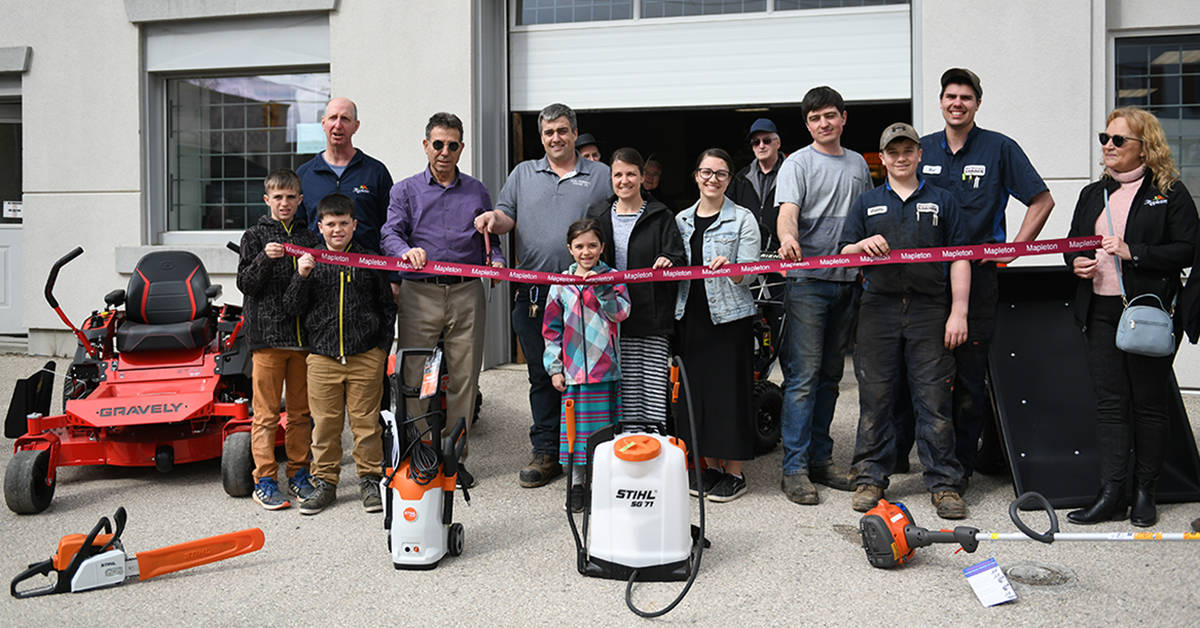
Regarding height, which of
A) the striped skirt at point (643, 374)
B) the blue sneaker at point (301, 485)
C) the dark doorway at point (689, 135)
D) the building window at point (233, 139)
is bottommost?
the blue sneaker at point (301, 485)

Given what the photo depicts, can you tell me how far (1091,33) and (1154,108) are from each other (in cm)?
87

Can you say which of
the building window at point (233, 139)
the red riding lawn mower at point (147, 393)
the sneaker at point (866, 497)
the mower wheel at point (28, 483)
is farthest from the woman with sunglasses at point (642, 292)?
the building window at point (233, 139)

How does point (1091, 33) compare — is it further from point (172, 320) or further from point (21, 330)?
point (21, 330)

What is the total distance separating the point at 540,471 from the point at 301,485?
1307mm

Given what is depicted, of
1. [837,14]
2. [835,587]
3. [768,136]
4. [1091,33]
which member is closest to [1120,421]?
[835,587]

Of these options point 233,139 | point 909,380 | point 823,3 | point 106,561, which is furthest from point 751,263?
point 233,139

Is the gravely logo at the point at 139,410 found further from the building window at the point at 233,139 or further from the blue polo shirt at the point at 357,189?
the building window at the point at 233,139

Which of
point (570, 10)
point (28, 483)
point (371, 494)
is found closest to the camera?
point (28, 483)

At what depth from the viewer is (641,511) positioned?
11.9 feet

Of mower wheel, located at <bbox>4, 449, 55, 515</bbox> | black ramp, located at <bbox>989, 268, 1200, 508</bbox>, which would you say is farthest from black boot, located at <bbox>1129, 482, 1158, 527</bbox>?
mower wheel, located at <bbox>4, 449, 55, 515</bbox>

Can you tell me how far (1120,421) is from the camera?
4.38 meters

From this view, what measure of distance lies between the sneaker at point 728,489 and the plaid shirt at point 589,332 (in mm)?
834

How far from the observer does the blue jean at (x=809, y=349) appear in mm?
4879

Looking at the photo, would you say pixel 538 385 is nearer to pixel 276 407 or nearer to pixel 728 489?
pixel 728 489
